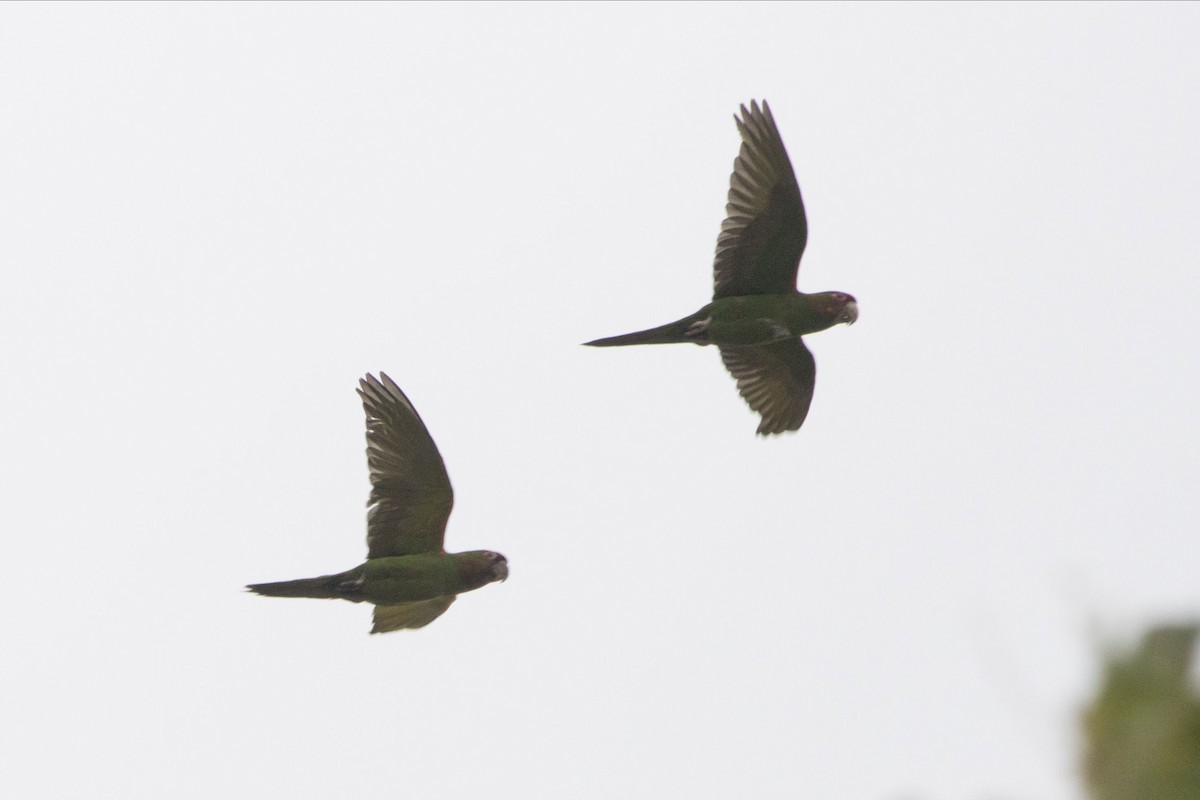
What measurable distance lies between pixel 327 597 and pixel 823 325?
5.00 meters

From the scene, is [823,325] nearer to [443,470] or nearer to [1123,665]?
[443,470]

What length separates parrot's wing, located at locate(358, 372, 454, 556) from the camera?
12.7m

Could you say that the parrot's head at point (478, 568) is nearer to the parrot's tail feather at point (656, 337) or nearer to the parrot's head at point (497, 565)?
the parrot's head at point (497, 565)

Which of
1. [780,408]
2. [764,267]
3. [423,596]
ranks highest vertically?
[764,267]

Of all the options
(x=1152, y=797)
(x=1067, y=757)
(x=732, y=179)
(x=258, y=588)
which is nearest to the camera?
(x=1152, y=797)

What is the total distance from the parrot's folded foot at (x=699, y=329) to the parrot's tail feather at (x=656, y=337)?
0.02 m

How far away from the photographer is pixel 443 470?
12.7 metres

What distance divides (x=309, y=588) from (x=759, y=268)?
488 cm

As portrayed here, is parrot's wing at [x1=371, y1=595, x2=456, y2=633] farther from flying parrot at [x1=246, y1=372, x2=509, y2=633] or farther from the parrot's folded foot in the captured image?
the parrot's folded foot

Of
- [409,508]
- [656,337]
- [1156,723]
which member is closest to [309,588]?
[409,508]

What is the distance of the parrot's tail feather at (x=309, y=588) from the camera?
475 inches

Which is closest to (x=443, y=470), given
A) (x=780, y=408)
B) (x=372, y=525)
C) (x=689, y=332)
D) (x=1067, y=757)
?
(x=372, y=525)

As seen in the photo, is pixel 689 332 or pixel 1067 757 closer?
pixel 1067 757

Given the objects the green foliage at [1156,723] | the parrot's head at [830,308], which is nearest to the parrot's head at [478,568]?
the parrot's head at [830,308]
